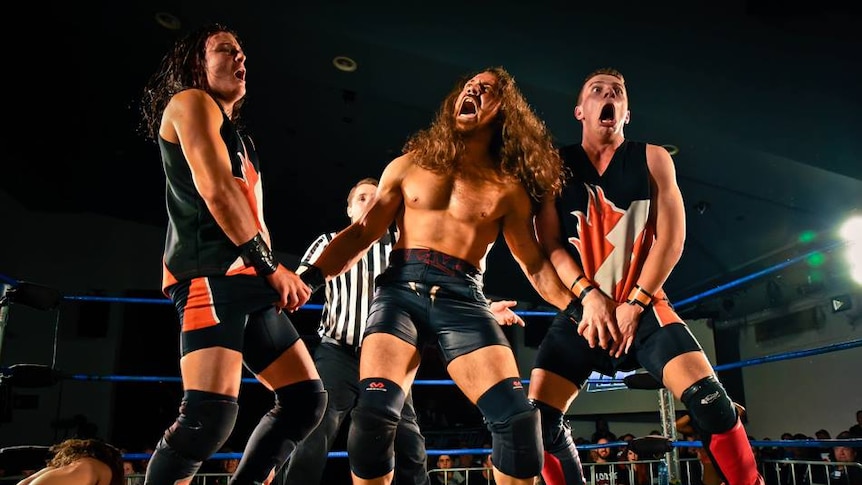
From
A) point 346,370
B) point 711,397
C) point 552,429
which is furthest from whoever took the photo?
point 346,370

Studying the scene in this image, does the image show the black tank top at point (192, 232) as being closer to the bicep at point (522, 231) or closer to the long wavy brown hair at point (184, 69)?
the long wavy brown hair at point (184, 69)

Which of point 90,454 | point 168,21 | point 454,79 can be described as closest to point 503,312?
point 90,454

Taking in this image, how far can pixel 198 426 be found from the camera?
67.0 inches

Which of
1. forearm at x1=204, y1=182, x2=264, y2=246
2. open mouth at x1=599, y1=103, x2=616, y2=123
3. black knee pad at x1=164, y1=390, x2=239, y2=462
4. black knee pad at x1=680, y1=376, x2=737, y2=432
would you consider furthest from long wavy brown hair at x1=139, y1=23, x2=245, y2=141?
black knee pad at x1=680, y1=376, x2=737, y2=432

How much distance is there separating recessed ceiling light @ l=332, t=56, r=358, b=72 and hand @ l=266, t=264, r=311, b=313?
4.44 metres

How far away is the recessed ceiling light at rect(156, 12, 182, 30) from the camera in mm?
5766

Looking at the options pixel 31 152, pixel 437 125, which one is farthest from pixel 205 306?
pixel 31 152

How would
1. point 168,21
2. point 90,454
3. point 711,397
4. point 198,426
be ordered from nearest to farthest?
1. point 198,426
2. point 711,397
3. point 90,454
4. point 168,21

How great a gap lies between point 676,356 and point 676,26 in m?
4.24

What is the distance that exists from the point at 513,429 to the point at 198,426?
0.87 metres

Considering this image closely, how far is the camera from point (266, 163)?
853 cm

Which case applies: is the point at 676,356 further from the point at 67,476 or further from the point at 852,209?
the point at 852,209

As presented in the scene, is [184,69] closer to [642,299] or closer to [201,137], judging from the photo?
[201,137]

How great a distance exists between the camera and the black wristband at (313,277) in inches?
79.0
